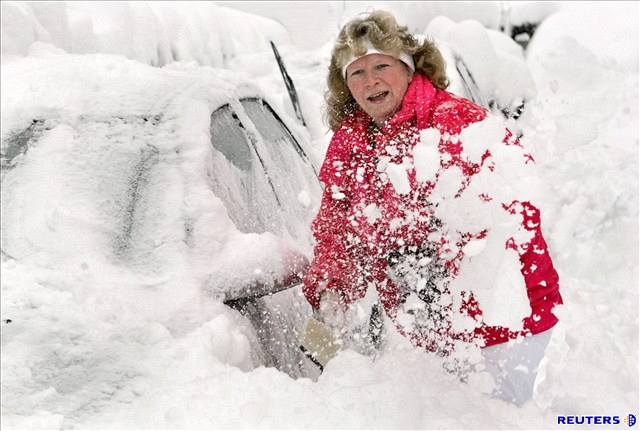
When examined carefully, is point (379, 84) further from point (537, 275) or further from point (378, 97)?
point (537, 275)

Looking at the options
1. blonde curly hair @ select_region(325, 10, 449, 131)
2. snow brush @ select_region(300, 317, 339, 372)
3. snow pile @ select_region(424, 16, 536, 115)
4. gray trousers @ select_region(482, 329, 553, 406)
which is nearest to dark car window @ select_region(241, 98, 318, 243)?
blonde curly hair @ select_region(325, 10, 449, 131)

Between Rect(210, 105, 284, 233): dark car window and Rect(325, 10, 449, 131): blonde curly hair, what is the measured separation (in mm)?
405

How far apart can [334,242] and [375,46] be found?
71 centimetres

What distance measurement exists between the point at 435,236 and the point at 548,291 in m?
0.39

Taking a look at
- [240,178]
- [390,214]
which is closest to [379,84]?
[390,214]

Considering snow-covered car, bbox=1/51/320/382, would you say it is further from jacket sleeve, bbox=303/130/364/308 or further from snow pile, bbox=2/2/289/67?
snow pile, bbox=2/2/289/67

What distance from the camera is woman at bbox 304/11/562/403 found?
1.84m

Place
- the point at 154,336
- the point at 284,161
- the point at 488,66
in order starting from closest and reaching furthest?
the point at 154,336
the point at 284,161
the point at 488,66

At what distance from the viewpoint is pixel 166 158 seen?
2.18 m

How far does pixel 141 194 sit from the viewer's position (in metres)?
2.09

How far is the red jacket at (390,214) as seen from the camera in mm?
1841

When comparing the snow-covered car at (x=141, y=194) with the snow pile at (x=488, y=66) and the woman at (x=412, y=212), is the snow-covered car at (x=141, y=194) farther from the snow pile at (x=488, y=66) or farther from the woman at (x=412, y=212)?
the snow pile at (x=488, y=66)

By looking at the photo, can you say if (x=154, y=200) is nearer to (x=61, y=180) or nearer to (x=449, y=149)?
(x=61, y=180)

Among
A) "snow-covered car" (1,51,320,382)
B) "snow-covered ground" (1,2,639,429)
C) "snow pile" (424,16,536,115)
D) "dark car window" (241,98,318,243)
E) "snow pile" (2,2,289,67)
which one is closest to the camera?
"snow-covered ground" (1,2,639,429)
